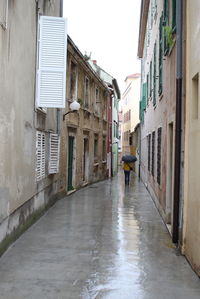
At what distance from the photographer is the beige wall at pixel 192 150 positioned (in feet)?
17.7

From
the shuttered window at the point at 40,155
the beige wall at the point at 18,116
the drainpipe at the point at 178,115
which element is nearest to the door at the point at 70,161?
the shuttered window at the point at 40,155

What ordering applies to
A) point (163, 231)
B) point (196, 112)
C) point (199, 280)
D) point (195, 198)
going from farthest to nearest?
point (163, 231) < point (196, 112) < point (195, 198) < point (199, 280)

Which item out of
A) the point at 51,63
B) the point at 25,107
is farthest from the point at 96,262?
the point at 51,63

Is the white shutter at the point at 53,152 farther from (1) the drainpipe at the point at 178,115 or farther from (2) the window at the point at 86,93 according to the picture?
(2) the window at the point at 86,93

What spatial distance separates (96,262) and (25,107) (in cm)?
347

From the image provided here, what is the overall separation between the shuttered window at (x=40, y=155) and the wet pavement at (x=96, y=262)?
1.15 metres

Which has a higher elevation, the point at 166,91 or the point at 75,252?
the point at 166,91

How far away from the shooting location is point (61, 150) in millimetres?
13172

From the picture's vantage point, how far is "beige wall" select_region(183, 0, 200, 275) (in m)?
5.40

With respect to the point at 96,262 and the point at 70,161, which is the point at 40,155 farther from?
the point at 70,161

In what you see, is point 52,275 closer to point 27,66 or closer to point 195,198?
point 195,198

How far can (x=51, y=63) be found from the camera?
8.70 metres

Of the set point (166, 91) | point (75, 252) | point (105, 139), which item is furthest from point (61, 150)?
point (105, 139)

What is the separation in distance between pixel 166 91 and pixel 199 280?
5.31 m
